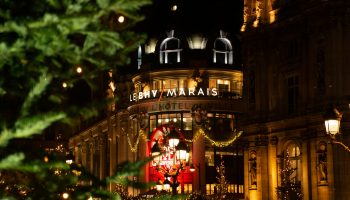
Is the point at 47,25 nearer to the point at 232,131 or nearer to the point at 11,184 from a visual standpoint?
the point at 11,184

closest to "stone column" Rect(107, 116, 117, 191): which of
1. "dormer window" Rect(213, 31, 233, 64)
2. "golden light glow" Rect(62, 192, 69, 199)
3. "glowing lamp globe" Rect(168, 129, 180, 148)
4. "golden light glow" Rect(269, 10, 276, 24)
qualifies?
"dormer window" Rect(213, 31, 233, 64)

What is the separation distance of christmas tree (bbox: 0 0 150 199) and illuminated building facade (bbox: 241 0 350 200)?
45566 millimetres

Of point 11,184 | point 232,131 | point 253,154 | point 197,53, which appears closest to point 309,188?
point 253,154

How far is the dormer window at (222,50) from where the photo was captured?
8475 cm

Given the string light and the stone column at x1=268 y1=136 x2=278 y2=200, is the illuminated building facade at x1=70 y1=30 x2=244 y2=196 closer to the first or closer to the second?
the string light

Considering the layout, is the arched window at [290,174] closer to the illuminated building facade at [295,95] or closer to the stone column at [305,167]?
the illuminated building facade at [295,95]

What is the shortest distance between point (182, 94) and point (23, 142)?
7393 cm

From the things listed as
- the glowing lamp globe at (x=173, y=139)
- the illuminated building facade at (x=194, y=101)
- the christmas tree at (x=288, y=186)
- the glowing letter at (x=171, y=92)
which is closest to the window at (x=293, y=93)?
the christmas tree at (x=288, y=186)

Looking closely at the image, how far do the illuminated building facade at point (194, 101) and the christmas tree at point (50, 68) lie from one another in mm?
69182

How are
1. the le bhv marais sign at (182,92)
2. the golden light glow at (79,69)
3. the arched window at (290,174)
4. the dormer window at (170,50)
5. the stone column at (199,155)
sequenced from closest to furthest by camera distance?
1. the golden light glow at (79,69)
2. the arched window at (290,174)
3. the stone column at (199,155)
4. the le bhv marais sign at (182,92)
5. the dormer window at (170,50)

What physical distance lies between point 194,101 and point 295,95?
24134 millimetres

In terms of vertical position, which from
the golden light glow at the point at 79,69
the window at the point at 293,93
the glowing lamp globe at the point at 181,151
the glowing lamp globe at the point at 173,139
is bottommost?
the golden light glow at the point at 79,69

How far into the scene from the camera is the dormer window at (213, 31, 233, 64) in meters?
84.8

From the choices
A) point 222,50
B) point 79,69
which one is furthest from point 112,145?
point 79,69
